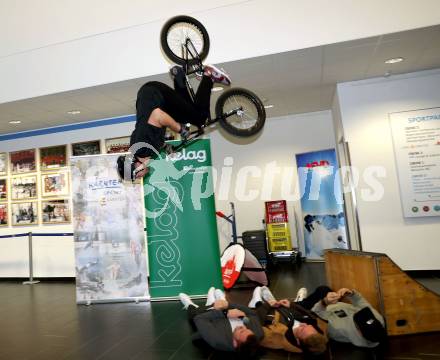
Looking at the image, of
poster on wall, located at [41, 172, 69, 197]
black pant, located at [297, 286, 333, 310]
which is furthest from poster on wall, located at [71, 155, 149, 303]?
black pant, located at [297, 286, 333, 310]

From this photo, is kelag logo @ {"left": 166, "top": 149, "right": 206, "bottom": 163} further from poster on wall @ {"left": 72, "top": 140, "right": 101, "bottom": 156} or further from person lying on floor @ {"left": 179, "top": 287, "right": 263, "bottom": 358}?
poster on wall @ {"left": 72, "top": 140, "right": 101, "bottom": 156}

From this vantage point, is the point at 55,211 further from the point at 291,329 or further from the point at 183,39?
the point at 291,329

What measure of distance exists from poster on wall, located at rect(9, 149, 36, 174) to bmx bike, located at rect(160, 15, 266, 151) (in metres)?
5.11

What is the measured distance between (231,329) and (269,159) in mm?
4716

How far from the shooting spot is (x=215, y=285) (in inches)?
176

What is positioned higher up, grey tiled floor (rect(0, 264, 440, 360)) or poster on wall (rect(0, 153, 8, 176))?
poster on wall (rect(0, 153, 8, 176))

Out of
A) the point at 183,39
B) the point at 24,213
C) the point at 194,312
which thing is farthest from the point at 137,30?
the point at 24,213

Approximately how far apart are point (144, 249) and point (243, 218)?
2.88 meters

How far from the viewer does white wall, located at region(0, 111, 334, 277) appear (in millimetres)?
6480

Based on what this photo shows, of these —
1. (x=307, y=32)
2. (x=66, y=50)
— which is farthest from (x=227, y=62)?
(x=66, y=50)

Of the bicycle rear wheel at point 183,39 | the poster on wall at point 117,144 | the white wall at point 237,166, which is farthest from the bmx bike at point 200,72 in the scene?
the poster on wall at point 117,144

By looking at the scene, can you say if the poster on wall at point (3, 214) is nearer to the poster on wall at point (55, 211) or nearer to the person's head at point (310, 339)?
the poster on wall at point (55, 211)

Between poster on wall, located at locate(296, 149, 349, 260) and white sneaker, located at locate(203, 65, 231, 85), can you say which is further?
poster on wall, located at locate(296, 149, 349, 260)

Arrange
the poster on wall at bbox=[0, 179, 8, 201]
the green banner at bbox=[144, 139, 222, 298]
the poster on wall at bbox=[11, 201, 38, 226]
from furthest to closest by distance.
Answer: the poster on wall at bbox=[0, 179, 8, 201], the poster on wall at bbox=[11, 201, 38, 226], the green banner at bbox=[144, 139, 222, 298]
